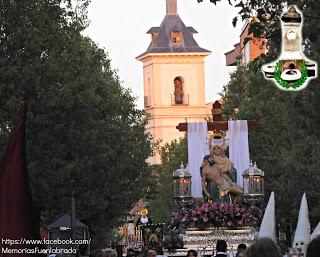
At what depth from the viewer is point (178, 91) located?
167m

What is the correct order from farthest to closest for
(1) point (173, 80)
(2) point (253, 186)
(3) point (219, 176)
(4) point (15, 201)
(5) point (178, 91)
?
(5) point (178, 91)
(1) point (173, 80)
(3) point (219, 176)
(2) point (253, 186)
(4) point (15, 201)

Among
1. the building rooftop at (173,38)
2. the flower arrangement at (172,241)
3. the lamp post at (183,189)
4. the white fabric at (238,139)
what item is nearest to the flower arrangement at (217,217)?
the flower arrangement at (172,241)

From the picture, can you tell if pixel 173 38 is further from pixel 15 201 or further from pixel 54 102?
pixel 15 201

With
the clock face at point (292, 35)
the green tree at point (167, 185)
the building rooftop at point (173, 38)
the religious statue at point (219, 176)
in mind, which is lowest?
the clock face at point (292, 35)

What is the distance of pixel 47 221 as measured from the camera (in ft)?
150

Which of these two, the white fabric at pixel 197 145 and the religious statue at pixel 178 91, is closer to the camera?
the white fabric at pixel 197 145

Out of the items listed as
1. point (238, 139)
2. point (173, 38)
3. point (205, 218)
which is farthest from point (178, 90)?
point (205, 218)

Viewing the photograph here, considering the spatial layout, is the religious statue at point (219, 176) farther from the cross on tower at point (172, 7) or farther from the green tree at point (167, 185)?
the cross on tower at point (172, 7)

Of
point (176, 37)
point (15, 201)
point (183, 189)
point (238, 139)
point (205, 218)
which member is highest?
point (176, 37)

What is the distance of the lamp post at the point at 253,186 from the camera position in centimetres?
3319

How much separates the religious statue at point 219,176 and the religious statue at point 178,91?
13130cm

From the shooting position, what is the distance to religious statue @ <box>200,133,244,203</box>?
112ft

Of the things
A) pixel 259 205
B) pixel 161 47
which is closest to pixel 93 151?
pixel 259 205

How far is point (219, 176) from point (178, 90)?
5254 inches
